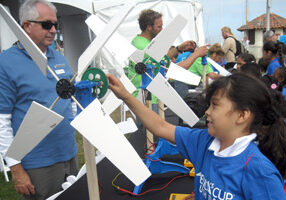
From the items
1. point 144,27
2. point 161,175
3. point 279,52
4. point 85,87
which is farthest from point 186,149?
point 279,52

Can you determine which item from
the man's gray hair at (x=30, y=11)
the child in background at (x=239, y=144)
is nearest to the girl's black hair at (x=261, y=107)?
the child in background at (x=239, y=144)

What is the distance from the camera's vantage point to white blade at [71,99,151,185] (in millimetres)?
734

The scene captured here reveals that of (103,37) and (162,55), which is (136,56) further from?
(103,37)

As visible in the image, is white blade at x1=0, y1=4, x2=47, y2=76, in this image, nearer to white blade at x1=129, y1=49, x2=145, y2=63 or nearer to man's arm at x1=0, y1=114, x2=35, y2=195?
man's arm at x1=0, y1=114, x2=35, y2=195

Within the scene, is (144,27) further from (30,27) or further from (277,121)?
(277,121)

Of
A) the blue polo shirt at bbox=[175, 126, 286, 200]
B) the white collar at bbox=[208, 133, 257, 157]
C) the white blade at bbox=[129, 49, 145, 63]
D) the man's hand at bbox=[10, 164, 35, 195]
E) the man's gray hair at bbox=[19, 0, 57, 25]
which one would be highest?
the man's gray hair at bbox=[19, 0, 57, 25]

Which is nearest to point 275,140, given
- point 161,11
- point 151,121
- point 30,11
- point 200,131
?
point 200,131

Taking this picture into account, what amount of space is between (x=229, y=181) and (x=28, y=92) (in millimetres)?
1040

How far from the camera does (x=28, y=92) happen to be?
4.35 feet

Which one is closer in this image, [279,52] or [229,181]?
[229,181]

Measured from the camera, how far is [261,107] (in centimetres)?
97

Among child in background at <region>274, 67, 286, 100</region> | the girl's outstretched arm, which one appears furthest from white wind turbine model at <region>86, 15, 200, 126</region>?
child in background at <region>274, 67, 286, 100</region>

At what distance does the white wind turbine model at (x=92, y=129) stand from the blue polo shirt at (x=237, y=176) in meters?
0.33

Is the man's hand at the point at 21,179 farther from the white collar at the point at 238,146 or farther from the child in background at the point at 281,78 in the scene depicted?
the child in background at the point at 281,78
